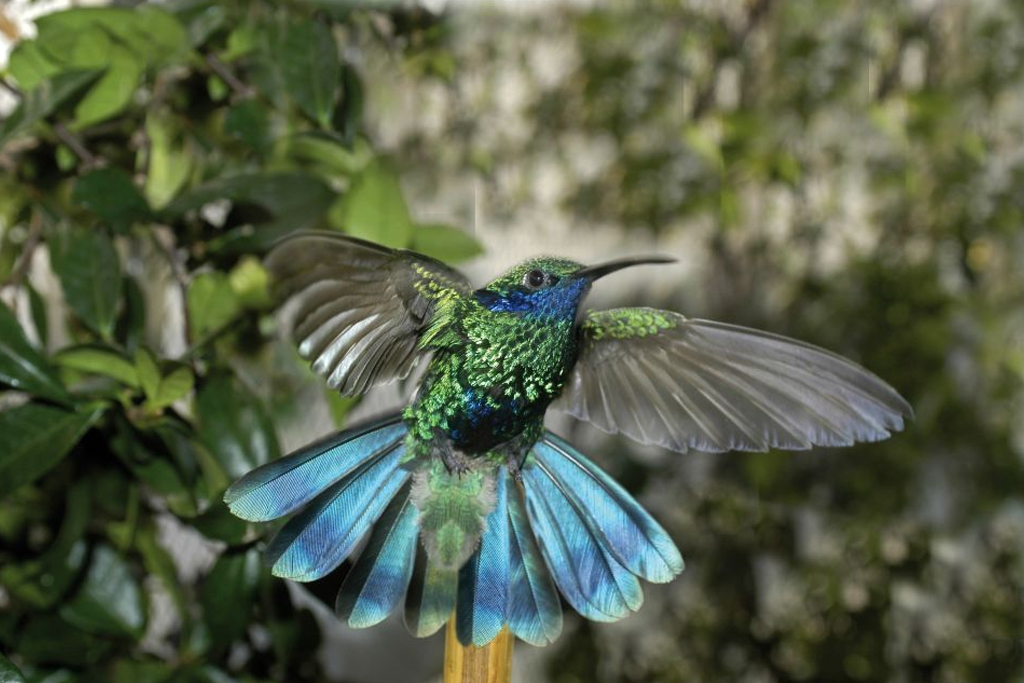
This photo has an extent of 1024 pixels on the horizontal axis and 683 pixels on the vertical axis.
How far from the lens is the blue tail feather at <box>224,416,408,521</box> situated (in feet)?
1.05

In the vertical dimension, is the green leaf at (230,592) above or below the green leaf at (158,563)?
above

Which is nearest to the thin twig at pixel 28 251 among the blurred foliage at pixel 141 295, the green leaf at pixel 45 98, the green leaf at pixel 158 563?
the blurred foliage at pixel 141 295

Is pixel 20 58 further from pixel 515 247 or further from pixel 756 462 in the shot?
pixel 756 462

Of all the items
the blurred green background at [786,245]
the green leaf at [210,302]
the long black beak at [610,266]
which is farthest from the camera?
the blurred green background at [786,245]

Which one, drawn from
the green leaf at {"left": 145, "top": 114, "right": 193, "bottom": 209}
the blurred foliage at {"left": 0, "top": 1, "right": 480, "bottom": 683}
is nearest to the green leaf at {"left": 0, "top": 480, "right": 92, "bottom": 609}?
the blurred foliage at {"left": 0, "top": 1, "right": 480, "bottom": 683}

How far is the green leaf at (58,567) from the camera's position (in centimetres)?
59

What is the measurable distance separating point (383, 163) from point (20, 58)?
0.79ft

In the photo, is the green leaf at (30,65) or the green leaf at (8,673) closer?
the green leaf at (8,673)

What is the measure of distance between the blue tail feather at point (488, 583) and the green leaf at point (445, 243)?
296mm

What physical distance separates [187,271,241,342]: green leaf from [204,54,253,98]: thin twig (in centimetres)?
14

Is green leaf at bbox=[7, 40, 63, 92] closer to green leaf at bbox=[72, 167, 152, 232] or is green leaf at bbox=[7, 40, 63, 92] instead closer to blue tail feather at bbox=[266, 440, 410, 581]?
green leaf at bbox=[72, 167, 152, 232]

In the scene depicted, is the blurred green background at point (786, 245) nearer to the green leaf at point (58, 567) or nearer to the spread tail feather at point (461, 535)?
the green leaf at point (58, 567)

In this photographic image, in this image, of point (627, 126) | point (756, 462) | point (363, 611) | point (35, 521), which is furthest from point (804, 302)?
point (363, 611)

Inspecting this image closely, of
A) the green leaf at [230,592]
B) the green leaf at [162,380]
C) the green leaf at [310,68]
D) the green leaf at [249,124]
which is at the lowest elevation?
the green leaf at [230,592]
